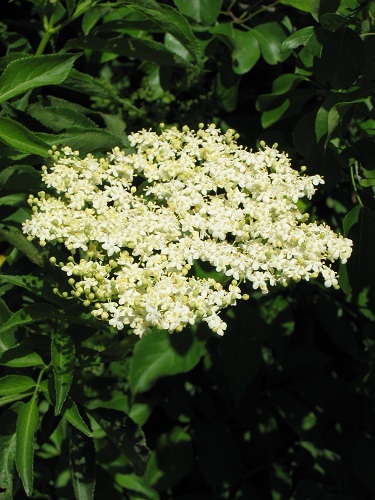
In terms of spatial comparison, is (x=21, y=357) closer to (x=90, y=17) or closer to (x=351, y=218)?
(x=351, y=218)

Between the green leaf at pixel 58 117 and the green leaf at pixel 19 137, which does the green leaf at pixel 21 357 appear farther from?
the green leaf at pixel 58 117

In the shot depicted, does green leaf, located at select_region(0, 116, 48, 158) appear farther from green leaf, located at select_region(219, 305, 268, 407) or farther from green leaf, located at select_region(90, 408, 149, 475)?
green leaf, located at select_region(219, 305, 268, 407)

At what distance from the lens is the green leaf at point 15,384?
1858 mm

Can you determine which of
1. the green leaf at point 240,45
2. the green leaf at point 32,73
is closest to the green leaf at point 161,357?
the green leaf at point 240,45

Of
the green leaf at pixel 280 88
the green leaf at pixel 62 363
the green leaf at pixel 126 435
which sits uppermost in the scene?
the green leaf at pixel 280 88

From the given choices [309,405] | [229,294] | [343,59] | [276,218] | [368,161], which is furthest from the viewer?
[309,405]

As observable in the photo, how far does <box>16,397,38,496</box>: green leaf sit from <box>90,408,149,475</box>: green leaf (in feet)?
0.95

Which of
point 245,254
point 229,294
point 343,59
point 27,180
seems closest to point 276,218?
point 245,254

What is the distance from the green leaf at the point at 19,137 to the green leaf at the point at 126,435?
80 centimetres

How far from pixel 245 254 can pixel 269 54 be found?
3.34ft

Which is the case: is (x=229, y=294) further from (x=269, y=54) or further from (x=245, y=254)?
(x=269, y=54)

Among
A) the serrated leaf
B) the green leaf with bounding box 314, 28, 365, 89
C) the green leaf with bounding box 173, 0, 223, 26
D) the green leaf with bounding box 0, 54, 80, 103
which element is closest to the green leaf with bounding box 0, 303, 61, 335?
the serrated leaf

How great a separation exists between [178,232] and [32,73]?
0.60 m

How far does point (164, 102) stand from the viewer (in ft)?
8.87
